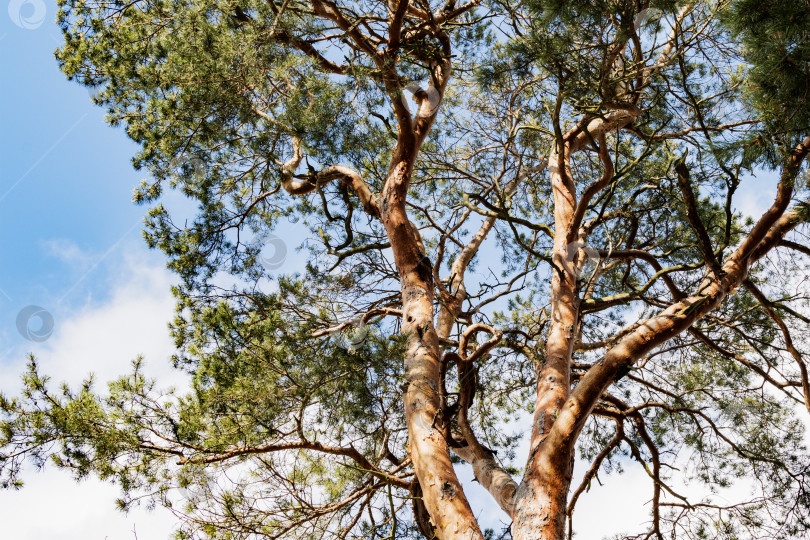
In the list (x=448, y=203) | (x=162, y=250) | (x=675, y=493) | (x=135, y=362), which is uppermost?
(x=448, y=203)

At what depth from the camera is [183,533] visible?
12.8 ft

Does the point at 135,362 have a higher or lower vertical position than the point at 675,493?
higher

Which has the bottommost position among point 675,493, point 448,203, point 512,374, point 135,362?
point 675,493

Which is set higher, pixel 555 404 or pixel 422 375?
pixel 422 375

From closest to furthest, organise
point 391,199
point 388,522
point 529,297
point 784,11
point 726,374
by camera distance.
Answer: point 784,11
point 391,199
point 388,522
point 726,374
point 529,297

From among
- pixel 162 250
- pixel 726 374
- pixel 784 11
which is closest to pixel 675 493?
pixel 726 374

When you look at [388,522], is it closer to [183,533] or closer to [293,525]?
[293,525]

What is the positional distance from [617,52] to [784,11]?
4.23ft

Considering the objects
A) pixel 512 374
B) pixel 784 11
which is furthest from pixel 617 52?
pixel 512 374

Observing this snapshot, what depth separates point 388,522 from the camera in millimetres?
4902

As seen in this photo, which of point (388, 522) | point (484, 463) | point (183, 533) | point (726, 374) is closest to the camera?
point (183, 533)

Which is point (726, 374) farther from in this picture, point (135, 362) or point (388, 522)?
point (135, 362)

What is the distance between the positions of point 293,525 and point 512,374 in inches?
106

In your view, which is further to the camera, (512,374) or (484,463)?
(512,374)
